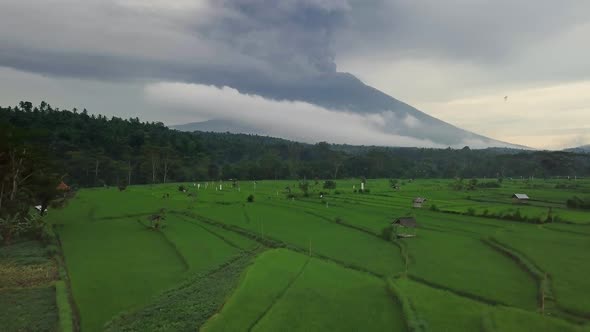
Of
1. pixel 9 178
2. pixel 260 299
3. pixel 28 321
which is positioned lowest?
pixel 28 321

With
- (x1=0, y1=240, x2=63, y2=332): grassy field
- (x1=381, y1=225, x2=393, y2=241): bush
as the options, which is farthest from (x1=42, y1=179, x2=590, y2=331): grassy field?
(x1=0, y1=240, x2=63, y2=332): grassy field

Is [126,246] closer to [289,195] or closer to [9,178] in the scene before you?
[9,178]

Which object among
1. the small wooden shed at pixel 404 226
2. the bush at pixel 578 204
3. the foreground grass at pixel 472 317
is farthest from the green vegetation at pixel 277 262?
the small wooden shed at pixel 404 226

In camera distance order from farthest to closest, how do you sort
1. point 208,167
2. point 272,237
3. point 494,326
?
point 208,167 < point 272,237 < point 494,326

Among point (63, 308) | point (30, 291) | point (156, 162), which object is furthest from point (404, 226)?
point (156, 162)

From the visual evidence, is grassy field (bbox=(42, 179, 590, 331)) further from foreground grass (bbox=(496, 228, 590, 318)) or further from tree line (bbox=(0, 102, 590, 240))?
tree line (bbox=(0, 102, 590, 240))

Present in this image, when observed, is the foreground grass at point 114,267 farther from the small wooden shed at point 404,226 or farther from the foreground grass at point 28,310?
the small wooden shed at point 404,226

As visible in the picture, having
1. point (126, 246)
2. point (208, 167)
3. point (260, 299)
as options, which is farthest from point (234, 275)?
point (208, 167)
